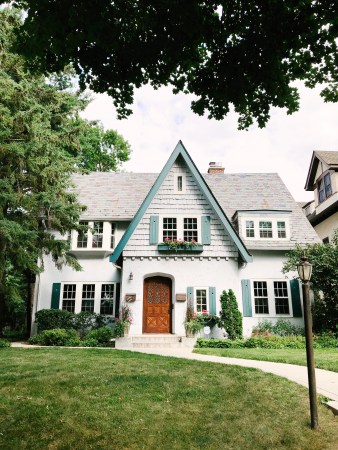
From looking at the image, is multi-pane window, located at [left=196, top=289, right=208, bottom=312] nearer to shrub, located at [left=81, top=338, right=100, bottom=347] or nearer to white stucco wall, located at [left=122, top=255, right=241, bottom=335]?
white stucco wall, located at [left=122, top=255, right=241, bottom=335]

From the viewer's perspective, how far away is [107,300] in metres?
17.0

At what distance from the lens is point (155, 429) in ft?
16.0

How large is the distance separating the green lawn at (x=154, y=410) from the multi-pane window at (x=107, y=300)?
340 inches

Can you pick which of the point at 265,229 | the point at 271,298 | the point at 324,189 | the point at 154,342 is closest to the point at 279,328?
the point at 271,298

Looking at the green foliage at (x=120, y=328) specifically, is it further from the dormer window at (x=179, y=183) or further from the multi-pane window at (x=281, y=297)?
the multi-pane window at (x=281, y=297)

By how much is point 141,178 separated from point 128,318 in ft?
32.5

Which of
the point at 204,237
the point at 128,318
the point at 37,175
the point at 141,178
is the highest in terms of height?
the point at 141,178

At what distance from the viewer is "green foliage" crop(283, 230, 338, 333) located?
14.3m

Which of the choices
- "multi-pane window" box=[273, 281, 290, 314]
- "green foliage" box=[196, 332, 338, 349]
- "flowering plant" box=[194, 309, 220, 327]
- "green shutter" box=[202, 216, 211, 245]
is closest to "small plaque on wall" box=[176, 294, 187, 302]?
"flowering plant" box=[194, 309, 220, 327]

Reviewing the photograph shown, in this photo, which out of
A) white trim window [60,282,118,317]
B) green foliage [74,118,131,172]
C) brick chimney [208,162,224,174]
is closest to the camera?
white trim window [60,282,118,317]

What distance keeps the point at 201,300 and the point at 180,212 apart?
414cm

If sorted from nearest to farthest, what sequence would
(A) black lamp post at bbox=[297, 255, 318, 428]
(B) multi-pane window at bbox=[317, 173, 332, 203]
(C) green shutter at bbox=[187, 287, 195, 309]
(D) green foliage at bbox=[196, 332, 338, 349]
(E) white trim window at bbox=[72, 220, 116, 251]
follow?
(A) black lamp post at bbox=[297, 255, 318, 428] → (D) green foliage at bbox=[196, 332, 338, 349] → (C) green shutter at bbox=[187, 287, 195, 309] → (E) white trim window at bbox=[72, 220, 116, 251] → (B) multi-pane window at bbox=[317, 173, 332, 203]

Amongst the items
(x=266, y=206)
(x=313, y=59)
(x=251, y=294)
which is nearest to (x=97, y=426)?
(x=313, y=59)

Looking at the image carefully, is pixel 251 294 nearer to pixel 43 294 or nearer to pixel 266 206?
pixel 266 206
